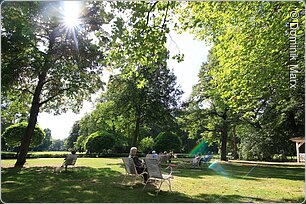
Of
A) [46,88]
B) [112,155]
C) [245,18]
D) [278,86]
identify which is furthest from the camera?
[112,155]

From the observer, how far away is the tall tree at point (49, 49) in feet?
32.2

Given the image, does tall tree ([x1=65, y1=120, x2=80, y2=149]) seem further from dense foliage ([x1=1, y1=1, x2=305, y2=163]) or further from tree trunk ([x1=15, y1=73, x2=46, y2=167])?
tree trunk ([x1=15, y1=73, x2=46, y2=167])

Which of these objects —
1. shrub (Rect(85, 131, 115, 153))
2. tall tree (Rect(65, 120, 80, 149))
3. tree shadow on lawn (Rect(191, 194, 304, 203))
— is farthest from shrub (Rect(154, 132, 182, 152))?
tree shadow on lawn (Rect(191, 194, 304, 203))

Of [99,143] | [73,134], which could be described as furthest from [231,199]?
[73,134]

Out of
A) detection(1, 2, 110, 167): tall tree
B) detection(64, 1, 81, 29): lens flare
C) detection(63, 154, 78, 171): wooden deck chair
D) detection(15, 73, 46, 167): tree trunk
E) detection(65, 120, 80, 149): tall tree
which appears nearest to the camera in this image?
detection(64, 1, 81, 29): lens flare

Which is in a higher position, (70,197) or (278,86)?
(278,86)

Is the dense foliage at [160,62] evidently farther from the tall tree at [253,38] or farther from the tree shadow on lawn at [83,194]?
Result: the tree shadow on lawn at [83,194]

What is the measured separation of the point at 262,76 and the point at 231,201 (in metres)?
6.26

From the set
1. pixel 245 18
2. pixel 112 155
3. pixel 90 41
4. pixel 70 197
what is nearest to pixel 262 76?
pixel 245 18

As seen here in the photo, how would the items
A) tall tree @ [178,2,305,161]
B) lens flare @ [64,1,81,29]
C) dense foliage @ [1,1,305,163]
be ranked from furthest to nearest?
lens flare @ [64,1,81,29], tall tree @ [178,2,305,161], dense foliage @ [1,1,305,163]

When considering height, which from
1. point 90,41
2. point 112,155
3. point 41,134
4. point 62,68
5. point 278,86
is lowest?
point 112,155

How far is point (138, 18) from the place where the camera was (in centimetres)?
692

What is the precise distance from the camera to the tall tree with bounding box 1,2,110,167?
386 inches

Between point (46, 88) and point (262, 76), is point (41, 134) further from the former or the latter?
point (262, 76)
